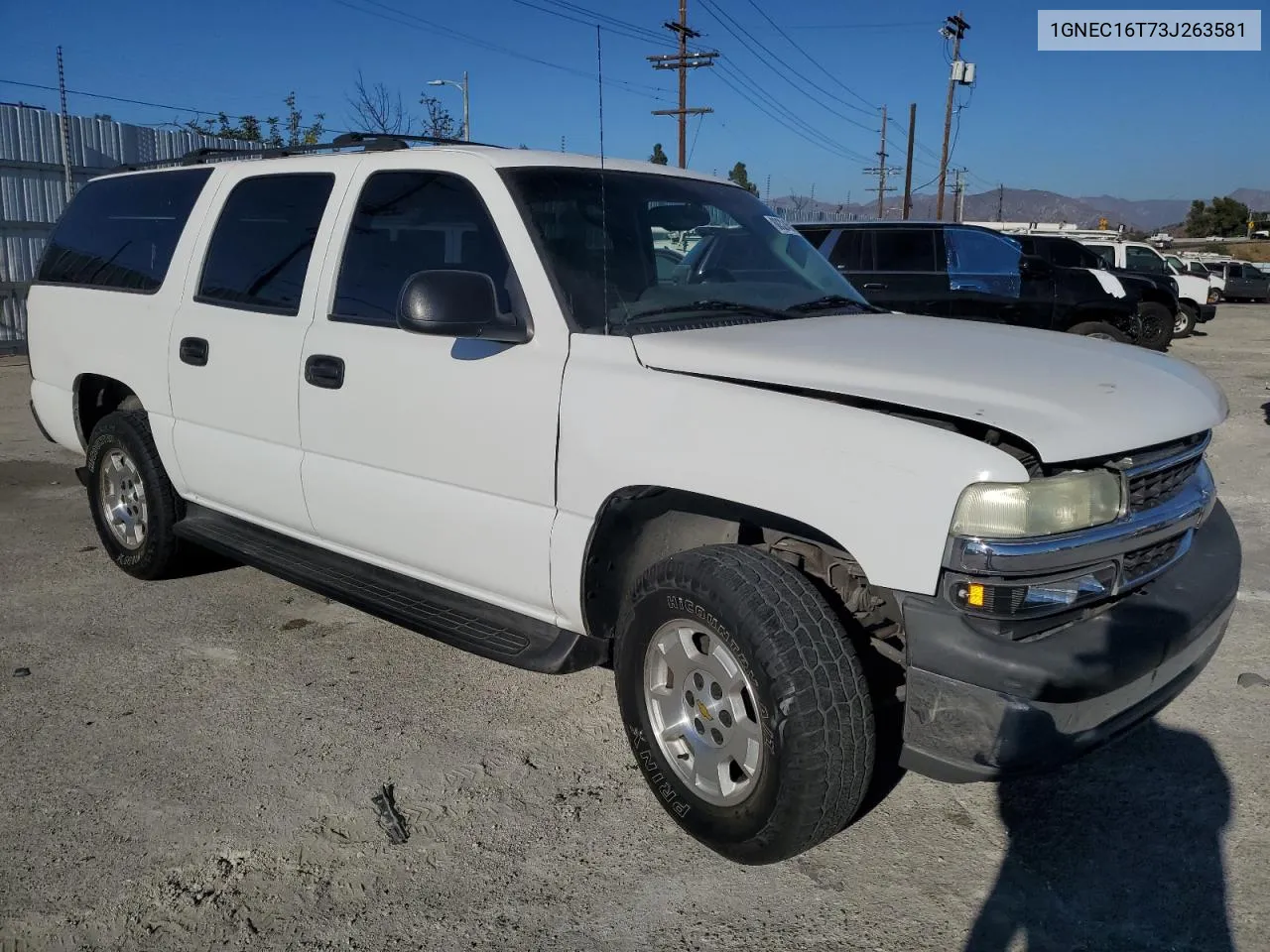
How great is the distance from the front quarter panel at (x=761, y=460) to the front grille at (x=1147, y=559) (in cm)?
54

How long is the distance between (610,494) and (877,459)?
2.85ft

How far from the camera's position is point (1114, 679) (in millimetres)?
2572

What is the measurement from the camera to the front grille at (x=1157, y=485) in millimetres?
2791

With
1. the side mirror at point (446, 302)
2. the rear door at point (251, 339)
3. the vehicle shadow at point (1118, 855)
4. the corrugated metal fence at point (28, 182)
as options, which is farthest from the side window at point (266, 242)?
the corrugated metal fence at point (28, 182)

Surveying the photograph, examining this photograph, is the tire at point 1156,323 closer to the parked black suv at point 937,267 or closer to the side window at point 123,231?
the parked black suv at point 937,267

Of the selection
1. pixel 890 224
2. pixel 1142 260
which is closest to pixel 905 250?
pixel 890 224

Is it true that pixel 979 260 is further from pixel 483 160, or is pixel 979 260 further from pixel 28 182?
pixel 28 182

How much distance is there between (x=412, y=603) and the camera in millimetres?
3795

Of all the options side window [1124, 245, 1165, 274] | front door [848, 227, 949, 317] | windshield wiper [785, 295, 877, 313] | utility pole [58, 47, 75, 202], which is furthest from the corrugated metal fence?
side window [1124, 245, 1165, 274]

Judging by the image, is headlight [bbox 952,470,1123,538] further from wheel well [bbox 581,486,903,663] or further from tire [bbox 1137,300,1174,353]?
tire [bbox 1137,300,1174,353]

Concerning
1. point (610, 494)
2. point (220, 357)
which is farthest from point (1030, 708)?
point (220, 357)

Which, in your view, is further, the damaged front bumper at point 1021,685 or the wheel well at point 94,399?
the wheel well at point 94,399

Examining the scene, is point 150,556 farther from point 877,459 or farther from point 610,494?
point 877,459

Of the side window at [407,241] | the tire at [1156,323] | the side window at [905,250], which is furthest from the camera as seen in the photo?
the tire at [1156,323]
